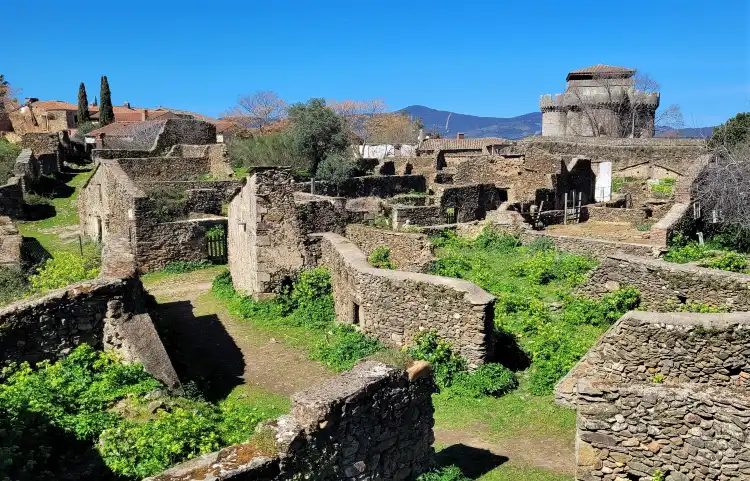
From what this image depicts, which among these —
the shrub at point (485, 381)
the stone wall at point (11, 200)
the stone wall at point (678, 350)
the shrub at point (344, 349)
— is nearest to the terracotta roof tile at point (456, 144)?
the stone wall at point (11, 200)

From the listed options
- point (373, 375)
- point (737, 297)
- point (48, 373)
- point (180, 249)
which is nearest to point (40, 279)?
point (48, 373)

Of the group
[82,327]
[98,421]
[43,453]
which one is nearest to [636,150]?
[82,327]

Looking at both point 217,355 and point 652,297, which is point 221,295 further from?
point 652,297

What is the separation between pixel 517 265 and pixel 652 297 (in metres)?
4.11

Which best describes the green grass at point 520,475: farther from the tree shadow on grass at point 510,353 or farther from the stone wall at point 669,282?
the stone wall at point 669,282

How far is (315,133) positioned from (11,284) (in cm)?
2544

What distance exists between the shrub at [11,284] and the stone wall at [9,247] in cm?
44

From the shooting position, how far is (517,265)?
51.2 feet

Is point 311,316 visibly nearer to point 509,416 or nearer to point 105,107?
point 509,416

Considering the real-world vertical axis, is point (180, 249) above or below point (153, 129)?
below

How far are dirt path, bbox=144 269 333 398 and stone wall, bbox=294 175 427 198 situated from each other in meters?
16.0

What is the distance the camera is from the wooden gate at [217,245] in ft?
70.3

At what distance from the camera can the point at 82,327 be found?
869cm

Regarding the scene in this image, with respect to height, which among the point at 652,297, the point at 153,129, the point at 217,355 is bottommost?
the point at 217,355
